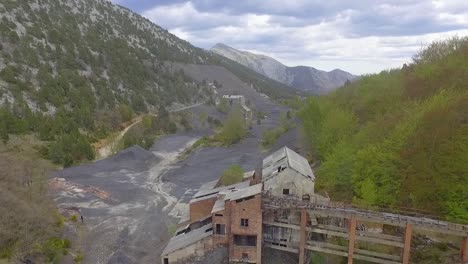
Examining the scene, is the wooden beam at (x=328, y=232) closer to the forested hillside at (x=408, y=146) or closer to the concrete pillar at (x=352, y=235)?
the concrete pillar at (x=352, y=235)

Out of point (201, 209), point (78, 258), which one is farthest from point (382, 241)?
point (78, 258)

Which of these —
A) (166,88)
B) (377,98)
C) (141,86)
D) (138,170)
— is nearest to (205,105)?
(166,88)

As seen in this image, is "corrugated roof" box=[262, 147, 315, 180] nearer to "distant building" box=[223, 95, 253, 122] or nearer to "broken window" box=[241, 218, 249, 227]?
"broken window" box=[241, 218, 249, 227]

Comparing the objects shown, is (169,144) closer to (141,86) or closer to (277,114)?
(141,86)

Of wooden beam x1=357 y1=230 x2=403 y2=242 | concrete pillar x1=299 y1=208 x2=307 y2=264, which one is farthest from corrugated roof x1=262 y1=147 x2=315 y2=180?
wooden beam x1=357 y1=230 x2=403 y2=242

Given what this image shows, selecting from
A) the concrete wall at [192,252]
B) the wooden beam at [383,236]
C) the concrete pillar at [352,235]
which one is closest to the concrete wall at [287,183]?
the concrete pillar at [352,235]

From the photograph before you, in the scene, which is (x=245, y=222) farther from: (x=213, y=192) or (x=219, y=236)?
(x=213, y=192)

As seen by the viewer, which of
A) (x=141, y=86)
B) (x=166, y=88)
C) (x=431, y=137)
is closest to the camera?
(x=431, y=137)
